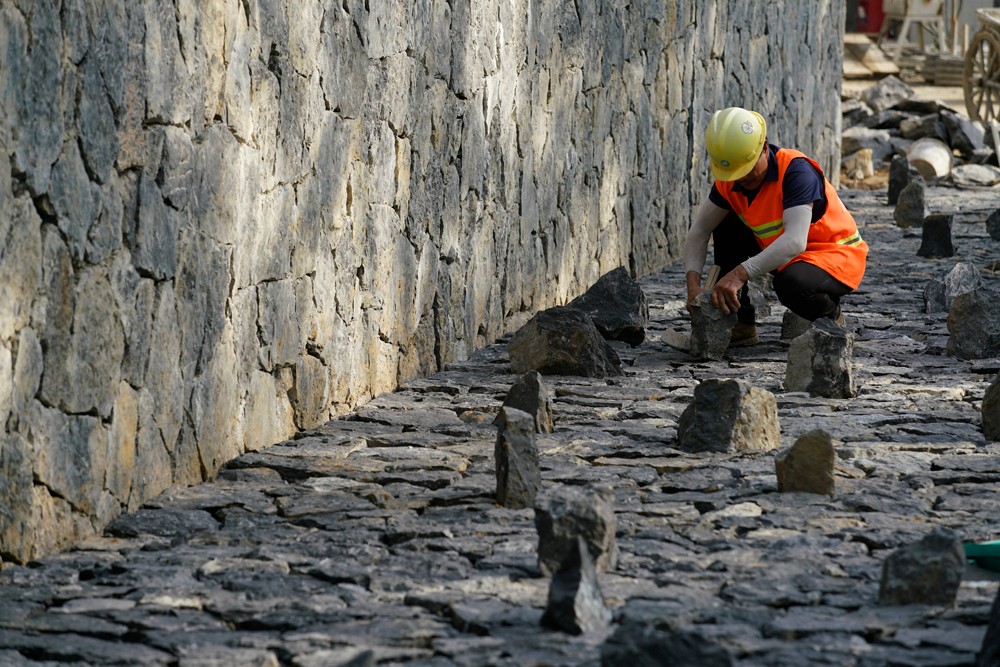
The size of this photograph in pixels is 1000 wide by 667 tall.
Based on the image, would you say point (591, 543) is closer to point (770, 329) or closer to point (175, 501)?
point (175, 501)

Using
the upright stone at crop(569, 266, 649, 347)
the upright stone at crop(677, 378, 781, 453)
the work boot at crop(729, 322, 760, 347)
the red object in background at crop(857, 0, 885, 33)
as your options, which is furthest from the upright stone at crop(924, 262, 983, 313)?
the red object in background at crop(857, 0, 885, 33)

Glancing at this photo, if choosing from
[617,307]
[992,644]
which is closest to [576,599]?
[992,644]

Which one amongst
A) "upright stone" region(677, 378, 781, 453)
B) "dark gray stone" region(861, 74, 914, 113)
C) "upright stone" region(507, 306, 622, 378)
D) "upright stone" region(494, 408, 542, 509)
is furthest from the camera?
"dark gray stone" region(861, 74, 914, 113)

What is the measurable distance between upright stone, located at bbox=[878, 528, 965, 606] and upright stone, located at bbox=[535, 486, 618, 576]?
678 millimetres

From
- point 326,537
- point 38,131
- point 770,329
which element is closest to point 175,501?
point 326,537

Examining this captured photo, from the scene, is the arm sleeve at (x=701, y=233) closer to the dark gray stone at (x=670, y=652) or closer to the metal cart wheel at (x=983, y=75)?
the dark gray stone at (x=670, y=652)

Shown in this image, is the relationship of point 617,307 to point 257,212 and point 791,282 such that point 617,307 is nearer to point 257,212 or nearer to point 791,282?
point 791,282

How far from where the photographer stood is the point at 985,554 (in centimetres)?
363

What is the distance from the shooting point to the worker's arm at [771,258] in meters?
6.53

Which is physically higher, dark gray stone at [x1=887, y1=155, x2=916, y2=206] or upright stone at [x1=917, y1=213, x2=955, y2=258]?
dark gray stone at [x1=887, y1=155, x2=916, y2=206]

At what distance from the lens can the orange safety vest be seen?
22.4ft

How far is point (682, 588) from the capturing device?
3.50 meters

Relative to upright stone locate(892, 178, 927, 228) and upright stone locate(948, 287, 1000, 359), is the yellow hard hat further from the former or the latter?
upright stone locate(892, 178, 927, 228)

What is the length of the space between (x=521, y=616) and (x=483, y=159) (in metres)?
3.78
